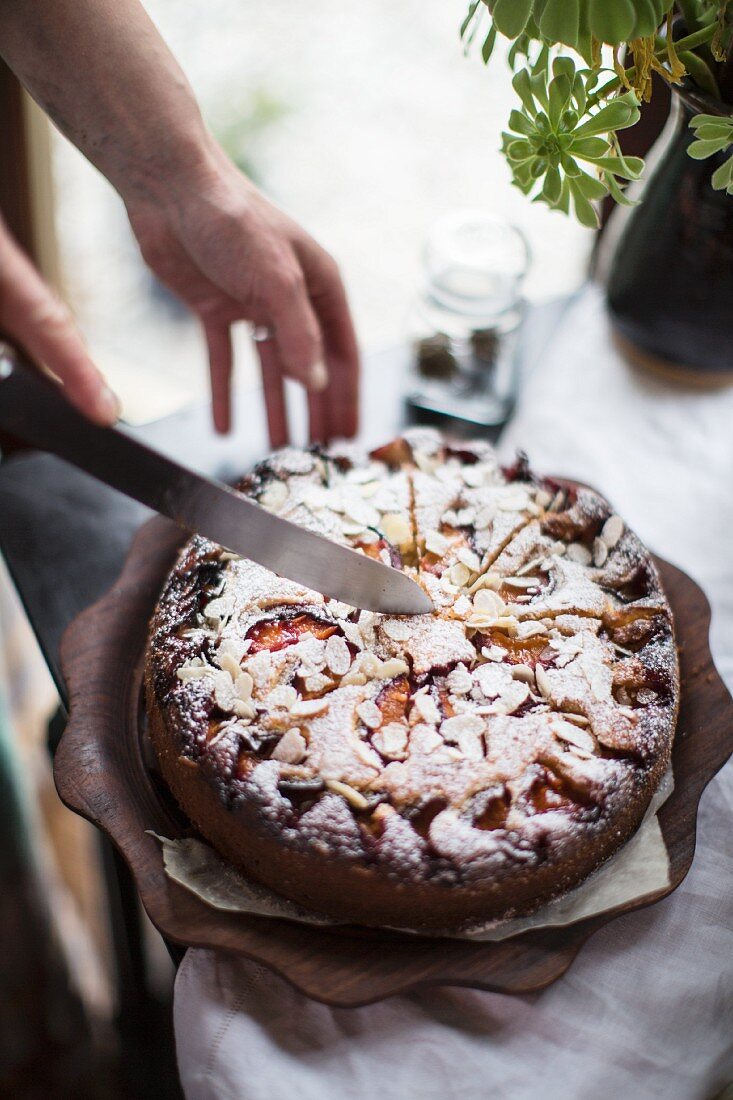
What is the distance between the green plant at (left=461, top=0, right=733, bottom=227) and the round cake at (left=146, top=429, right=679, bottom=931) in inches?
14.7

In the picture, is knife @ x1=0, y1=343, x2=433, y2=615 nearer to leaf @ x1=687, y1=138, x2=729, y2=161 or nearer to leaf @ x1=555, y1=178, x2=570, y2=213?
leaf @ x1=555, y1=178, x2=570, y2=213

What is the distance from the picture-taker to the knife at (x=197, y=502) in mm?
924

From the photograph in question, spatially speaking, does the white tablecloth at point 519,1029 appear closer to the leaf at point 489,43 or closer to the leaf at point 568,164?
the leaf at point 568,164

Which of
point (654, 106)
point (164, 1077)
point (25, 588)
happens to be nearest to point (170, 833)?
point (25, 588)

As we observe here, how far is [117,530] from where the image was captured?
4.38ft

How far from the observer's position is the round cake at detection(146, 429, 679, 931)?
87 centimetres

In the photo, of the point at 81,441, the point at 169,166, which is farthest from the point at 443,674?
the point at 169,166

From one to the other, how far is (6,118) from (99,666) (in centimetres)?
136

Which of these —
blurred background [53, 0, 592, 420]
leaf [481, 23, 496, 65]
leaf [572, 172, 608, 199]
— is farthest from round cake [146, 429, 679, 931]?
blurred background [53, 0, 592, 420]

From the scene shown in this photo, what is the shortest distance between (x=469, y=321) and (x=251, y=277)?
16.8 inches

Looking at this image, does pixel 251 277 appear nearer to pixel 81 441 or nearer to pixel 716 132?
pixel 81 441

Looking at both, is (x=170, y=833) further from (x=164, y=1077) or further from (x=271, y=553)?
(x=164, y=1077)

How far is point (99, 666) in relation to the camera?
106 centimetres

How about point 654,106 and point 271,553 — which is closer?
point 271,553
